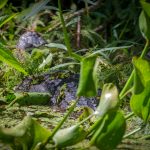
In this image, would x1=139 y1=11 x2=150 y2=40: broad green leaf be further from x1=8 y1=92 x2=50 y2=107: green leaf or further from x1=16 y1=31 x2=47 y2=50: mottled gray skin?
x1=16 y1=31 x2=47 y2=50: mottled gray skin

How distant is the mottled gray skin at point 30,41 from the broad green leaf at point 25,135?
1.25 metres

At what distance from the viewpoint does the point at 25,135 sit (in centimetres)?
88

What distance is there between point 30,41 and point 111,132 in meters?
1.34

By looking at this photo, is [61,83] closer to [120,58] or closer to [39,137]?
[120,58]

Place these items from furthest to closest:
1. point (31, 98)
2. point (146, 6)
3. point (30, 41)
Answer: point (30, 41) → point (31, 98) → point (146, 6)

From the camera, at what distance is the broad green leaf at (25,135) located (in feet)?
2.83

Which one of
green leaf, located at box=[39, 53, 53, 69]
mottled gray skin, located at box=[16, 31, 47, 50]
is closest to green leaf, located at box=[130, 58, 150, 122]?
green leaf, located at box=[39, 53, 53, 69]

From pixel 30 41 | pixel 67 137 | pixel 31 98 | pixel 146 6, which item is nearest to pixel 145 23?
pixel 146 6

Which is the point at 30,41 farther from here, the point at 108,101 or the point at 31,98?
the point at 108,101

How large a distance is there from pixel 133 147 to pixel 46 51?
96 centimetres

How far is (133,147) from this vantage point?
3.56ft

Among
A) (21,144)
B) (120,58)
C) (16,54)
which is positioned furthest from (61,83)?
(21,144)

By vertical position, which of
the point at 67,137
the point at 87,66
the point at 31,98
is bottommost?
the point at 31,98

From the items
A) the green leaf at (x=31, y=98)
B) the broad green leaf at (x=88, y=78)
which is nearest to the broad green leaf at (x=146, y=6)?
the broad green leaf at (x=88, y=78)
